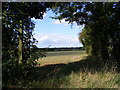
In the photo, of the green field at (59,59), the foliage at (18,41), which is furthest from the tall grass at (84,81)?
the green field at (59,59)

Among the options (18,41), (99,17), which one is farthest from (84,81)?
(99,17)

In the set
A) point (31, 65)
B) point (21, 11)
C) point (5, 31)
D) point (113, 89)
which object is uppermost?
point (21, 11)

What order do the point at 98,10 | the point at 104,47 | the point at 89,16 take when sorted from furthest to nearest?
the point at 104,47
the point at 89,16
the point at 98,10

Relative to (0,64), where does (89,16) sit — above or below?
above

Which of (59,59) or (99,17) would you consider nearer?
(99,17)

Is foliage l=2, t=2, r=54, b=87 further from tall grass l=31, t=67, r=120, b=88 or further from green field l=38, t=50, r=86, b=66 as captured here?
green field l=38, t=50, r=86, b=66

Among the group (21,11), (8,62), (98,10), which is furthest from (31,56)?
(98,10)

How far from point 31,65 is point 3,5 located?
212 centimetres

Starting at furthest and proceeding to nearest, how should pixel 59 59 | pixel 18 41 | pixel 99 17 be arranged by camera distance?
pixel 59 59, pixel 99 17, pixel 18 41

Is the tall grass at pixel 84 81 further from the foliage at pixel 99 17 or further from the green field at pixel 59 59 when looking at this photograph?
the green field at pixel 59 59

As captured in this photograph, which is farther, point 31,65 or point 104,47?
point 104,47

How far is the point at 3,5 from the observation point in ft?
22.7

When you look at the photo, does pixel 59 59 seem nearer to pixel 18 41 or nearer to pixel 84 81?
pixel 84 81

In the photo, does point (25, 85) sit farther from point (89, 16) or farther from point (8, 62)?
point (89, 16)
